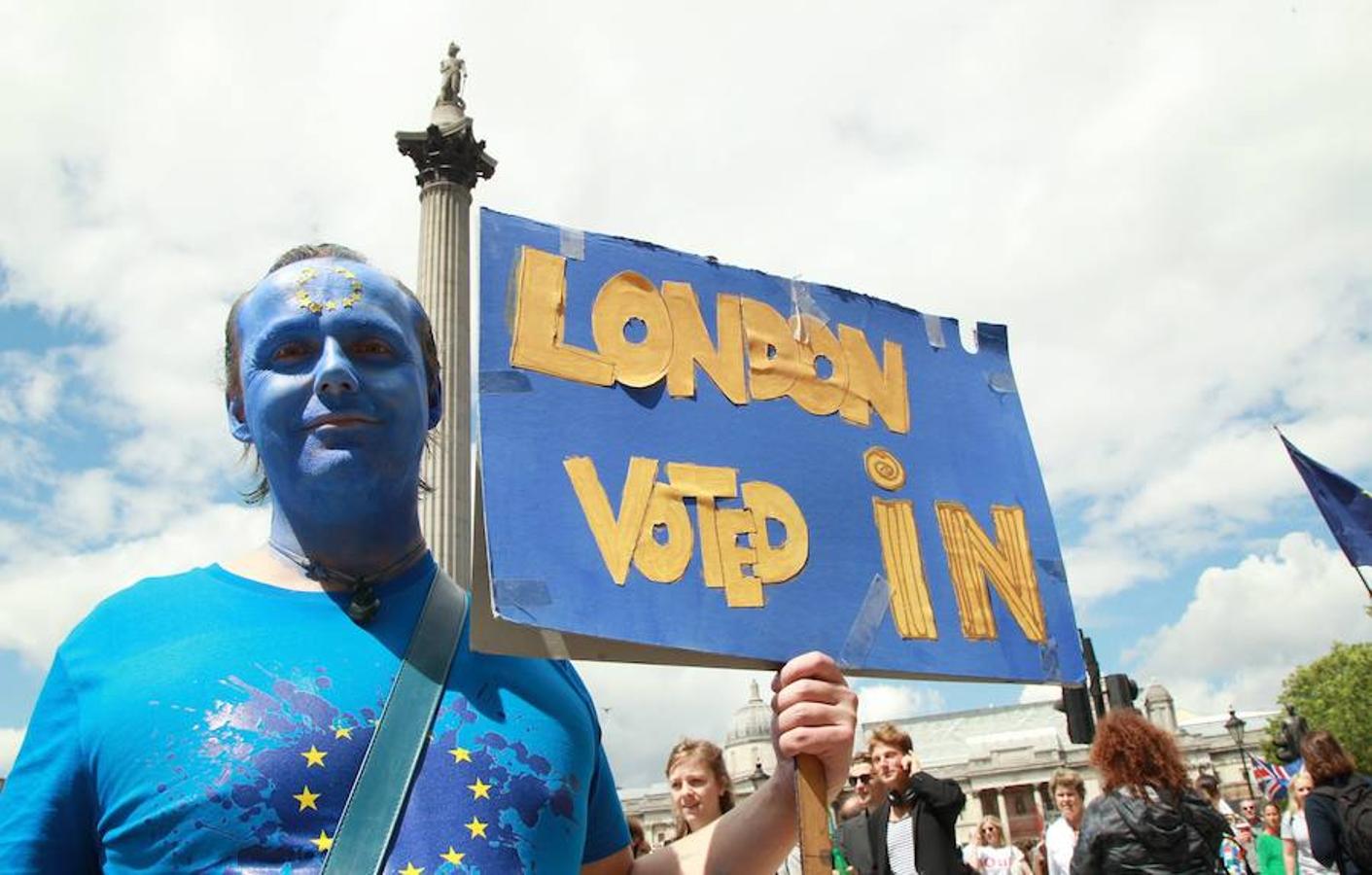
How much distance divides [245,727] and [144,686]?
0.57 ft

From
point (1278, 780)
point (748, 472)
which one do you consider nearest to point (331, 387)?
point (748, 472)

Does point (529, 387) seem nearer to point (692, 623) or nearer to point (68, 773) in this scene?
point (692, 623)

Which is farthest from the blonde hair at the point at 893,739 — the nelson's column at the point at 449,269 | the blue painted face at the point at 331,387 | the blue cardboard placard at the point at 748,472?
the nelson's column at the point at 449,269

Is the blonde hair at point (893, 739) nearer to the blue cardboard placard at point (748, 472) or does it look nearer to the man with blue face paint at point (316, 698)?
the blue cardboard placard at point (748, 472)

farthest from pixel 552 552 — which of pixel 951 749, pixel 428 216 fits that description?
pixel 951 749

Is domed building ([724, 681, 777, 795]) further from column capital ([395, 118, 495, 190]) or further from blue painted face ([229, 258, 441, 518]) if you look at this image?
blue painted face ([229, 258, 441, 518])

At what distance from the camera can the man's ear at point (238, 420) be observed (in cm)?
213

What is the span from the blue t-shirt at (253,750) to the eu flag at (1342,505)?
28.2 feet

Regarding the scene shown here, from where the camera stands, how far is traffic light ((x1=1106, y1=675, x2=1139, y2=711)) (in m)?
9.45

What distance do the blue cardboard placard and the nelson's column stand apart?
39.6ft

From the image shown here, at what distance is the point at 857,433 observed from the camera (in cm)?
280

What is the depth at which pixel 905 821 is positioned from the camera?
20.3ft

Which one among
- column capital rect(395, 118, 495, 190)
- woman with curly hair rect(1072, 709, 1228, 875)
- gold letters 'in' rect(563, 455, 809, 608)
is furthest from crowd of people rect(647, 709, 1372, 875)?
column capital rect(395, 118, 495, 190)

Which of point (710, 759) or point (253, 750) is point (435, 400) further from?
point (710, 759)
